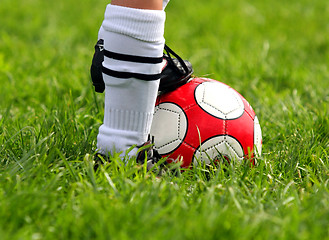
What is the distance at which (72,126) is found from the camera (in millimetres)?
2922

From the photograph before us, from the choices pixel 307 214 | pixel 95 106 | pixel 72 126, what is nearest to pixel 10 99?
pixel 95 106

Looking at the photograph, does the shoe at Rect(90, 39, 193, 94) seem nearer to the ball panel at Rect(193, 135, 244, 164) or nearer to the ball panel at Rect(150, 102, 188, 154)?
the ball panel at Rect(150, 102, 188, 154)

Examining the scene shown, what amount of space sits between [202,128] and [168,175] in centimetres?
37

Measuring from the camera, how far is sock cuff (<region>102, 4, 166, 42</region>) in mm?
2268

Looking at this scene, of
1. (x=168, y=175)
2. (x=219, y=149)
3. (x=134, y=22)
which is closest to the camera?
(x=134, y=22)

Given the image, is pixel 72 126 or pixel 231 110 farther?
pixel 72 126

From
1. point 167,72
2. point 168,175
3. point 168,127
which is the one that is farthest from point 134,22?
point 168,175

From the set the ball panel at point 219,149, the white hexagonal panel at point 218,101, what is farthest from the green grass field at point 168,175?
the white hexagonal panel at point 218,101

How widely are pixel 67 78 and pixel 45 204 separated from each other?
7.67ft

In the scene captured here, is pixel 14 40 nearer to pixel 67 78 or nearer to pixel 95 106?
pixel 67 78

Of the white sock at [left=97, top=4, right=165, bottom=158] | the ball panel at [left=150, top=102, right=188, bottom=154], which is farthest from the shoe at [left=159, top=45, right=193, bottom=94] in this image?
the white sock at [left=97, top=4, right=165, bottom=158]

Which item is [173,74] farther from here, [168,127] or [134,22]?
[134,22]

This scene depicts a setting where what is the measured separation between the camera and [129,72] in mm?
2330

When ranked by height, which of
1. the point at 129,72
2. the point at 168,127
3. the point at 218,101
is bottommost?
the point at 168,127
